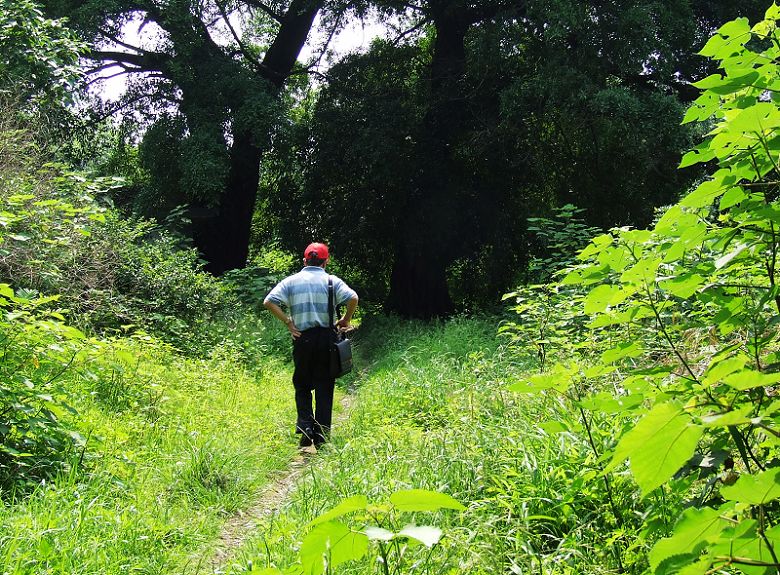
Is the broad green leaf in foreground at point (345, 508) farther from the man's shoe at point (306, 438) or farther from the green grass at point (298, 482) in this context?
the man's shoe at point (306, 438)

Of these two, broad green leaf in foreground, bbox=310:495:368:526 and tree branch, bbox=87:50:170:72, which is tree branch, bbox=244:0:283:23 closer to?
tree branch, bbox=87:50:170:72

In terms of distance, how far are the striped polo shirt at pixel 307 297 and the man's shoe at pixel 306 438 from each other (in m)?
0.92

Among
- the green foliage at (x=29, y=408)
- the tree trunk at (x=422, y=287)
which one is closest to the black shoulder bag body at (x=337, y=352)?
the green foliage at (x=29, y=408)

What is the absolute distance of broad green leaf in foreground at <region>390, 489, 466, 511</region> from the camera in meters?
1.13

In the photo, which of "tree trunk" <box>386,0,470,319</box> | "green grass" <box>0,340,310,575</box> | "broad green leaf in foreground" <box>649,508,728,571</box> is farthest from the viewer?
"tree trunk" <box>386,0,470,319</box>

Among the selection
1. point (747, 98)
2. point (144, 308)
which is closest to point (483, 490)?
point (747, 98)

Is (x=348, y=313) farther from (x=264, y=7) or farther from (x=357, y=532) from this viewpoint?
(x=264, y=7)

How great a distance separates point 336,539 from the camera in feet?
3.83

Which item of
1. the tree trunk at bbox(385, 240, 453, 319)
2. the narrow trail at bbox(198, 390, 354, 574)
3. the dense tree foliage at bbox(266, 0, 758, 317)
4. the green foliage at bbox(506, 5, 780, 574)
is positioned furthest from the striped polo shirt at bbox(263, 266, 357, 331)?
the tree trunk at bbox(385, 240, 453, 319)

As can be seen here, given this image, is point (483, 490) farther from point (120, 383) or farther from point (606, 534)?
point (120, 383)

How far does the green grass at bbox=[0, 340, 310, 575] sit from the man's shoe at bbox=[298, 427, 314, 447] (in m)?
0.10

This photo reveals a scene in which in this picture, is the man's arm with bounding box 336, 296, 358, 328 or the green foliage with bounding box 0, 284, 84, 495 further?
the man's arm with bounding box 336, 296, 358, 328

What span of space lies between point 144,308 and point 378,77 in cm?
923

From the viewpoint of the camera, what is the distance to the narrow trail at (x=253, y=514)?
146 inches
